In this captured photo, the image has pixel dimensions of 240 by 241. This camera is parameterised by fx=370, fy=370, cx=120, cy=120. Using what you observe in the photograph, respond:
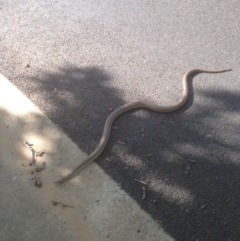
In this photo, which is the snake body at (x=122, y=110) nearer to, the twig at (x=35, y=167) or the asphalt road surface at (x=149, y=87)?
the asphalt road surface at (x=149, y=87)

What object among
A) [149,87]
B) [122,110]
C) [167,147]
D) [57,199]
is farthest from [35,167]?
[149,87]

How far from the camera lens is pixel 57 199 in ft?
11.0

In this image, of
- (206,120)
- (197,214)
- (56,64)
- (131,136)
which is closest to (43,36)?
(56,64)

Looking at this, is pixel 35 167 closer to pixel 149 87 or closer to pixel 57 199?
pixel 57 199

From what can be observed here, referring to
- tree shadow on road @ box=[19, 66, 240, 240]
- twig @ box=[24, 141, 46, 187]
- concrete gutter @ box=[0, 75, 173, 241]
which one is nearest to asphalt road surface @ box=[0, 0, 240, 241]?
tree shadow on road @ box=[19, 66, 240, 240]

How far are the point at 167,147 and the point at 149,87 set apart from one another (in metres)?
1.00

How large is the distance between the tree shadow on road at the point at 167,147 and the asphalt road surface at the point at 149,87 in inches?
0.4

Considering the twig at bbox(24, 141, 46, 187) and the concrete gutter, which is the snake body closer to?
the concrete gutter

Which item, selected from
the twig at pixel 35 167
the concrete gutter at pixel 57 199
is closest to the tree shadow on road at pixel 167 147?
the concrete gutter at pixel 57 199

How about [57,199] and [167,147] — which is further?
[167,147]

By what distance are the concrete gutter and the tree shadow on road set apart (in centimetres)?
13

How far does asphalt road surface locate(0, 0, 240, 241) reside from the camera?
11.3ft

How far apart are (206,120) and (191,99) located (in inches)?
15.0

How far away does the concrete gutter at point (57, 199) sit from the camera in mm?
3121
